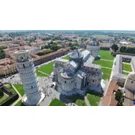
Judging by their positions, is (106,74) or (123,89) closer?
(123,89)

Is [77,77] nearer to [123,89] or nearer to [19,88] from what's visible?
[123,89]

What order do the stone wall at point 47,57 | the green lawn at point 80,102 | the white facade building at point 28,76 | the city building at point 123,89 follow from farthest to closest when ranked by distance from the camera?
1. the stone wall at point 47,57
2. the green lawn at point 80,102
3. the city building at point 123,89
4. the white facade building at point 28,76

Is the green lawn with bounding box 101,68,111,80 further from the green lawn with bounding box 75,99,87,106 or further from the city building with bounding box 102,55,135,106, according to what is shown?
the green lawn with bounding box 75,99,87,106

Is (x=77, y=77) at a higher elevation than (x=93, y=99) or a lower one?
higher

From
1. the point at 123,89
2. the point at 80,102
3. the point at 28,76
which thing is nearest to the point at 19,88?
the point at 28,76

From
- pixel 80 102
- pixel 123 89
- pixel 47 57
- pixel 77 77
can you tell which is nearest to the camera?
pixel 80 102

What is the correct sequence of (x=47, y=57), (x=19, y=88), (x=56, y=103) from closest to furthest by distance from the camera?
(x=56, y=103), (x=19, y=88), (x=47, y=57)

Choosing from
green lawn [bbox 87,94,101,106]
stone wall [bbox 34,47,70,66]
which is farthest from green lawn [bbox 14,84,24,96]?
stone wall [bbox 34,47,70,66]

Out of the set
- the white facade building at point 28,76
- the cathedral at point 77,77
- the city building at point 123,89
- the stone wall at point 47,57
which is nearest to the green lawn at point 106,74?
the city building at point 123,89

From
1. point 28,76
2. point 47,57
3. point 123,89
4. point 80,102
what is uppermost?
point 28,76

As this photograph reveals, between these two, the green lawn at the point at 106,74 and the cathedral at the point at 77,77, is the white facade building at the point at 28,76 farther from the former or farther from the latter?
the green lawn at the point at 106,74
